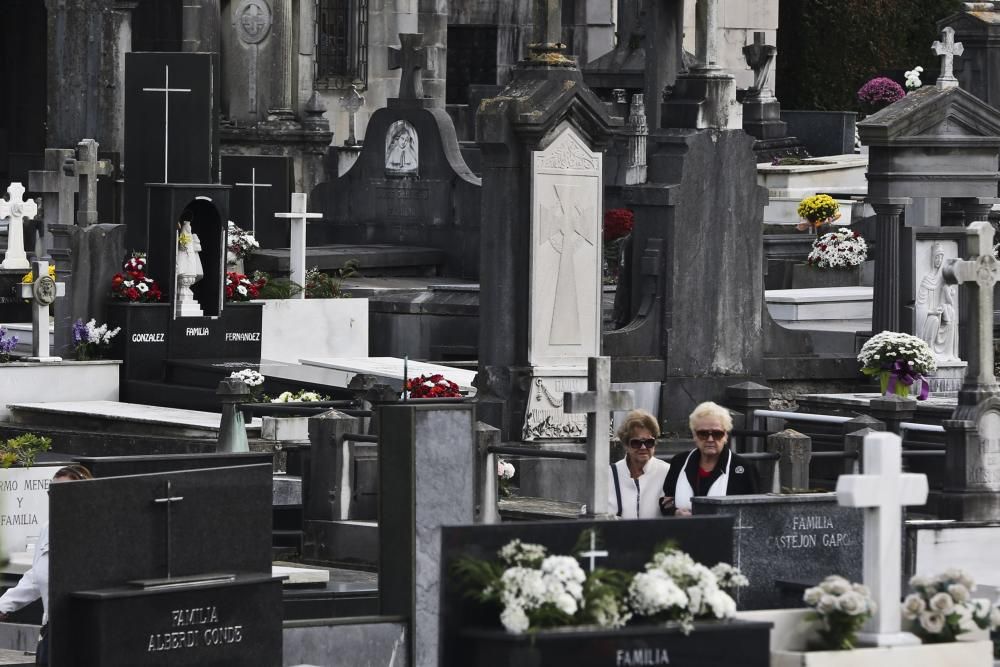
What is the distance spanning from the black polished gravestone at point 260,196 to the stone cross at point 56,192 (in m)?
2.72

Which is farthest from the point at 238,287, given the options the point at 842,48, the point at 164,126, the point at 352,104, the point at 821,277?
the point at 842,48

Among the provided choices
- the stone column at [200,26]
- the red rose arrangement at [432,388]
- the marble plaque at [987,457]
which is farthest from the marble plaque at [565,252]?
the stone column at [200,26]

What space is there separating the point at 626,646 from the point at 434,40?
82.9 ft

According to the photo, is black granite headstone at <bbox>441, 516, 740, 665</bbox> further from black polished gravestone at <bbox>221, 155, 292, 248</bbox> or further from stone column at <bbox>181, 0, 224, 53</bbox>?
stone column at <bbox>181, 0, 224, 53</bbox>

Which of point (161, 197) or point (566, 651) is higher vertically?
point (161, 197)

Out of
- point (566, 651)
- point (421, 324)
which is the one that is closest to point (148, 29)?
point (421, 324)

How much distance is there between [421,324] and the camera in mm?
21375

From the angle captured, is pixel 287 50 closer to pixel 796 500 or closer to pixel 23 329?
pixel 23 329

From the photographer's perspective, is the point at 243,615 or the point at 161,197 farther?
the point at 161,197

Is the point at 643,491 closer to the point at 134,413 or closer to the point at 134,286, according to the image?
the point at 134,413

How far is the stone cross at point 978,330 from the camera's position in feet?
44.9

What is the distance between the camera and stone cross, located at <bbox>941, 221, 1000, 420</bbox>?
1367 centimetres

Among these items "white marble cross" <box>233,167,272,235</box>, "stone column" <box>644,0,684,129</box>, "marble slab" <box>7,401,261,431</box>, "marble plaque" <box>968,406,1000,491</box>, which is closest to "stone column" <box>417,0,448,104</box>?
"white marble cross" <box>233,167,272,235</box>

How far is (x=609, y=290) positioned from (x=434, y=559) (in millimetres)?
12192
